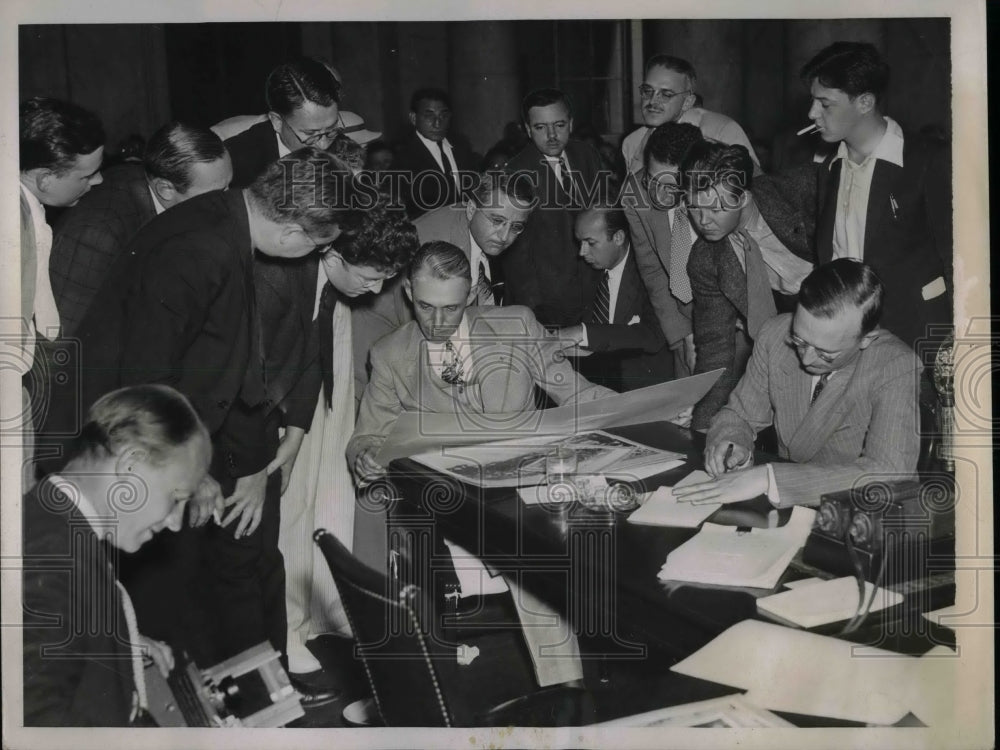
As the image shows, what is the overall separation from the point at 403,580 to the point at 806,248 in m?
1.77

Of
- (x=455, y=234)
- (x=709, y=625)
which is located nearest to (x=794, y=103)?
(x=455, y=234)

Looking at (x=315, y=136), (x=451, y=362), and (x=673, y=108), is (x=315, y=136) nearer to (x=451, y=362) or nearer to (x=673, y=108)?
(x=451, y=362)

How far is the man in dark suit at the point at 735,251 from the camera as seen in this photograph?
10.8ft

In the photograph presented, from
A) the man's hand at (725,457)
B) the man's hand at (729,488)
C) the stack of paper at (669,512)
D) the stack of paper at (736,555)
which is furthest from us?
the man's hand at (725,457)

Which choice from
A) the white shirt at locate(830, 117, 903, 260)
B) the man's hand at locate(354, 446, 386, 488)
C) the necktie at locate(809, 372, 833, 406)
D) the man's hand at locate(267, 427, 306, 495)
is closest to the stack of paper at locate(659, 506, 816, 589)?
the necktie at locate(809, 372, 833, 406)

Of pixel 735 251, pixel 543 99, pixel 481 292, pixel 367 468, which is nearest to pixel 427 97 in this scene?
pixel 543 99

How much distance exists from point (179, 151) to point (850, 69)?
2265mm

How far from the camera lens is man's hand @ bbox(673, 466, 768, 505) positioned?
2.84m

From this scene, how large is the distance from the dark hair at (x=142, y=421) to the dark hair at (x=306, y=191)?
703 millimetres

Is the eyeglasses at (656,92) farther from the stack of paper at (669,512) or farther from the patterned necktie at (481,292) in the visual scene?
the stack of paper at (669,512)

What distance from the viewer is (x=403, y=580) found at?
3.28m

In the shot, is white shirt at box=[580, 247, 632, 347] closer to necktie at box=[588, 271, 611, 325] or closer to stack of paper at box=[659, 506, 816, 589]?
necktie at box=[588, 271, 611, 325]

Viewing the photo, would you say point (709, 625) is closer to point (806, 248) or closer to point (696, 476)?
point (696, 476)

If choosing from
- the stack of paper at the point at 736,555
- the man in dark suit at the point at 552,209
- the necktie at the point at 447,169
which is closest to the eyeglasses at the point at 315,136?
the necktie at the point at 447,169
